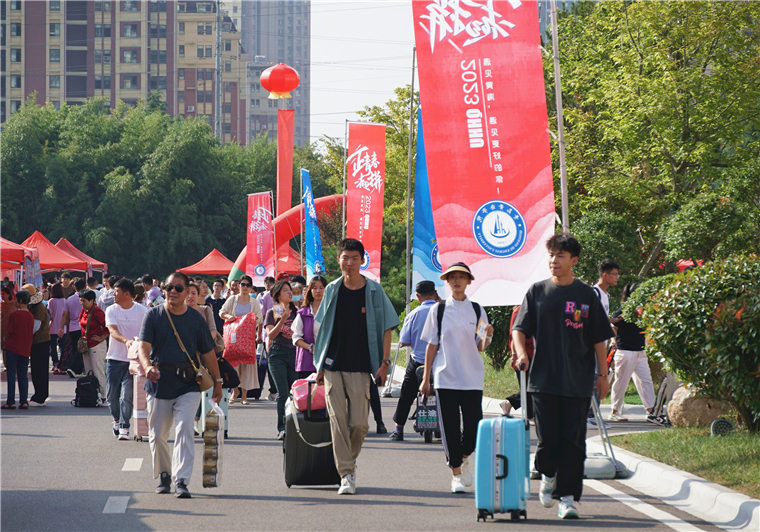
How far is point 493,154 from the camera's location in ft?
31.8

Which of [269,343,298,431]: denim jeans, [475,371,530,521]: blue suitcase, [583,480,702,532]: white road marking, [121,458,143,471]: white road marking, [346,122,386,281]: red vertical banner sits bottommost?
[121,458,143,471]: white road marking

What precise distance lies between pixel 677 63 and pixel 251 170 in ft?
173

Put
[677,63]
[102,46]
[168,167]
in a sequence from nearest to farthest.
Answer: [677,63] < [168,167] < [102,46]

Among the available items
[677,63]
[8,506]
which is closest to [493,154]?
[8,506]

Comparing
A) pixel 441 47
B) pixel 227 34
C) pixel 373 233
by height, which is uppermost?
pixel 227 34

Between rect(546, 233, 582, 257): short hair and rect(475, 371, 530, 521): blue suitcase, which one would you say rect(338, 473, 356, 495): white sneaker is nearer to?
rect(475, 371, 530, 521): blue suitcase

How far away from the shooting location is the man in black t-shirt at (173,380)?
24.0 ft

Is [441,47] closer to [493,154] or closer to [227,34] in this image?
[493,154]

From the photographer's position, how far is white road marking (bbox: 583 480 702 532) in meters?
6.20

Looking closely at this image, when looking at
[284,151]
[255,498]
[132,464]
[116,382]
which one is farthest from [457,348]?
[284,151]

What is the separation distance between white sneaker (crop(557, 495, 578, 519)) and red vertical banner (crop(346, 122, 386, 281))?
40.5ft

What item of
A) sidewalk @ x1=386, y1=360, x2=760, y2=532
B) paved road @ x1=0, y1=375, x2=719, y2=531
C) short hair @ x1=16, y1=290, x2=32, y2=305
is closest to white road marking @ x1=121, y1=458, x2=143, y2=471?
paved road @ x1=0, y1=375, x2=719, y2=531

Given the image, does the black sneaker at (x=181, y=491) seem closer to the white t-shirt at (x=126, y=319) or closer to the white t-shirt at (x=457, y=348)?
the white t-shirt at (x=457, y=348)

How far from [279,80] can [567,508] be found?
2645 centimetres
